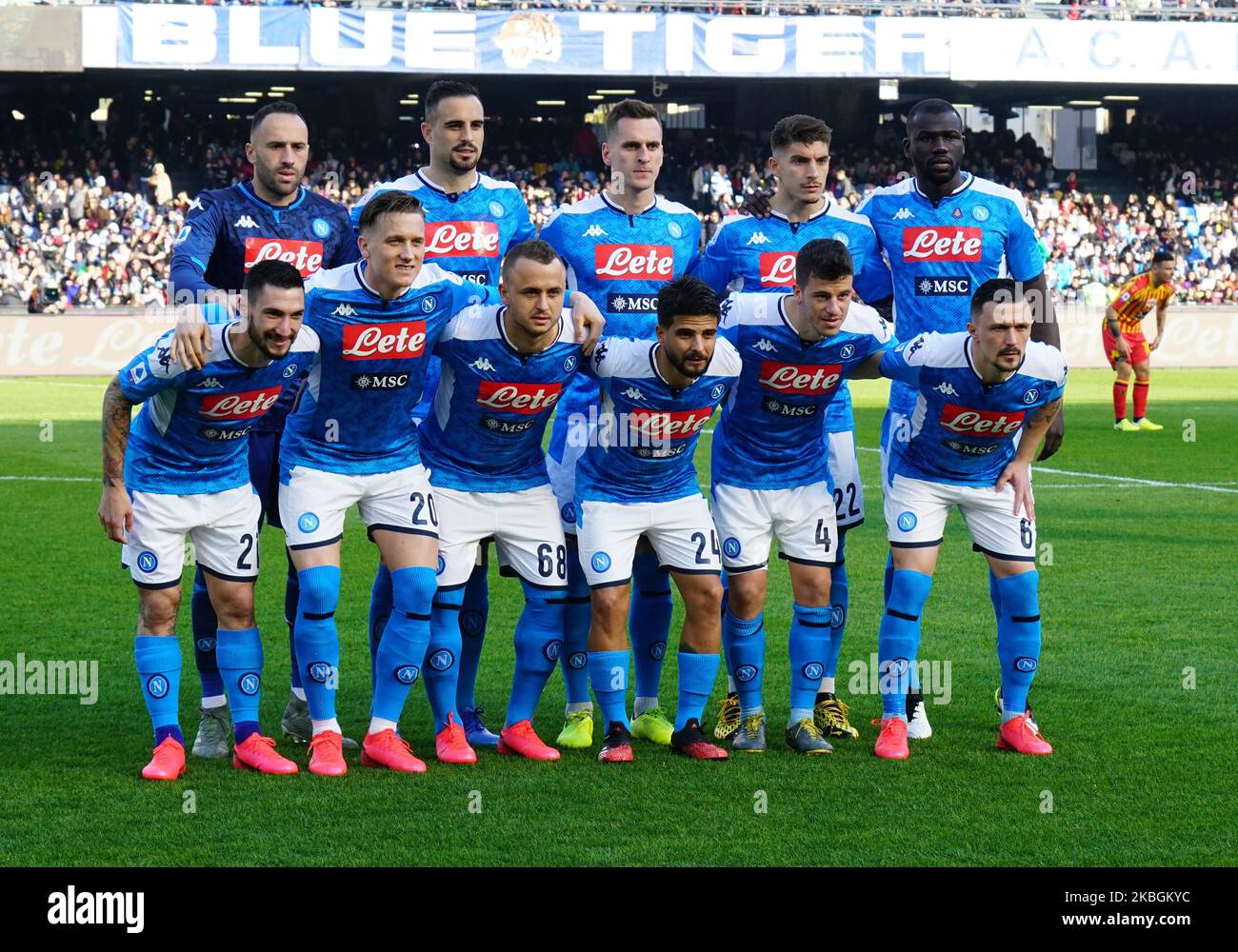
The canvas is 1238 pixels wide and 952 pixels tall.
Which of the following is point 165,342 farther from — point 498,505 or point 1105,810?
point 1105,810

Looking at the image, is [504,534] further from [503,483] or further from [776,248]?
[776,248]

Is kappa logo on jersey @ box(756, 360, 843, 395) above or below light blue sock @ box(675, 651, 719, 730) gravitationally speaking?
above

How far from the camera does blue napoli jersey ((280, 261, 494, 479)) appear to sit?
5652mm

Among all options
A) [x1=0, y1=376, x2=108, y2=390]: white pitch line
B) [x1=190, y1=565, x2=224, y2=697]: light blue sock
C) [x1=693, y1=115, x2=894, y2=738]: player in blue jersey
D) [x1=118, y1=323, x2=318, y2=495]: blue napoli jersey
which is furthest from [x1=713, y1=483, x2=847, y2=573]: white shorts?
[x1=0, y1=376, x2=108, y2=390]: white pitch line

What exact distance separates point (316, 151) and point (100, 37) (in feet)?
19.4

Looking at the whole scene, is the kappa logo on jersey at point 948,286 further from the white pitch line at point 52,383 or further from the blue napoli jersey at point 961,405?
the white pitch line at point 52,383

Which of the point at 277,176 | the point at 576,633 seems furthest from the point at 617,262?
the point at 576,633

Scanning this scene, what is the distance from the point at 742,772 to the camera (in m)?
5.62

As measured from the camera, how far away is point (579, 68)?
30859 millimetres

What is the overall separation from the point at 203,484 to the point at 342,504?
1.58 ft

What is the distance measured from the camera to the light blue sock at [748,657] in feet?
19.6

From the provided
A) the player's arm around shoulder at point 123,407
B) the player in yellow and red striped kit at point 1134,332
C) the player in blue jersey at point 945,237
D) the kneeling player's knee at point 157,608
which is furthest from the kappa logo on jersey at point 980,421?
the player in yellow and red striped kit at point 1134,332

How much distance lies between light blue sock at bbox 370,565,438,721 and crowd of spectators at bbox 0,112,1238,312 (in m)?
23.3

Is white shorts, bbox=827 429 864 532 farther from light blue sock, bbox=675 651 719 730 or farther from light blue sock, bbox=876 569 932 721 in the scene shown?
light blue sock, bbox=675 651 719 730
